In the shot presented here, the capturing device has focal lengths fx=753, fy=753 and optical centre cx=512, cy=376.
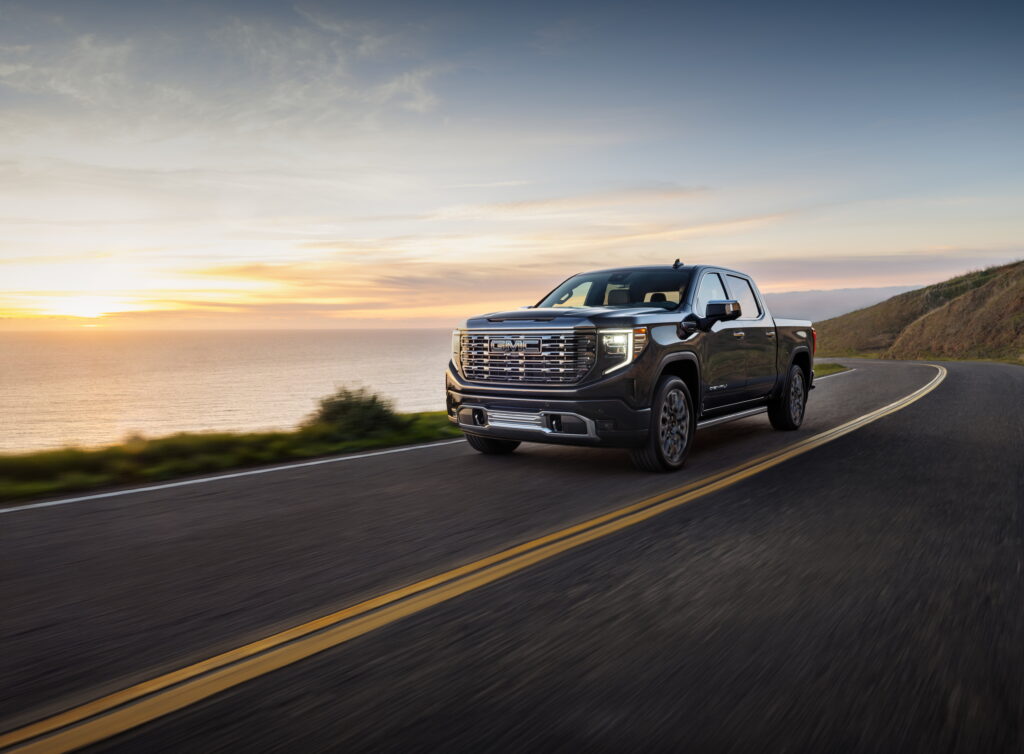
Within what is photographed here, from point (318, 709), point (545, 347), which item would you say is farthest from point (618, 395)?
point (318, 709)

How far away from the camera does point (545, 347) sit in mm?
7082

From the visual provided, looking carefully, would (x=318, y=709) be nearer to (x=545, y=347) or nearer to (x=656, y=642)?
(x=656, y=642)

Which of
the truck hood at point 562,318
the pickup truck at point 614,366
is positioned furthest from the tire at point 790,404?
the truck hood at point 562,318

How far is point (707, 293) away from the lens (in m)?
8.38

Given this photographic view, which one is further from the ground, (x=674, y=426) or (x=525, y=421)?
(x=525, y=421)

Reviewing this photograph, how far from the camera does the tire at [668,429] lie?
702 centimetres

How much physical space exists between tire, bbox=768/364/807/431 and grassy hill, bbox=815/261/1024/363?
5099 cm

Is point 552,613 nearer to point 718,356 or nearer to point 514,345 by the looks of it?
point 514,345

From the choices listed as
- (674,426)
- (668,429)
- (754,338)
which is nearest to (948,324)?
(754,338)

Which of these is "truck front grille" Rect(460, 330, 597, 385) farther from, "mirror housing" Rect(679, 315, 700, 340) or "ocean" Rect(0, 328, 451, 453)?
"ocean" Rect(0, 328, 451, 453)

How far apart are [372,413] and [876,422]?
725 cm

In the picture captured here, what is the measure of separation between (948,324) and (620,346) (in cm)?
7941

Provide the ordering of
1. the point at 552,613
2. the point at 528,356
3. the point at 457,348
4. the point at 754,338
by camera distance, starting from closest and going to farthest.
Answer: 1. the point at 552,613
2. the point at 528,356
3. the point at 457,348
4. the point at 754,338

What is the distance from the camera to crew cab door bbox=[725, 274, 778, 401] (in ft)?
29.5
